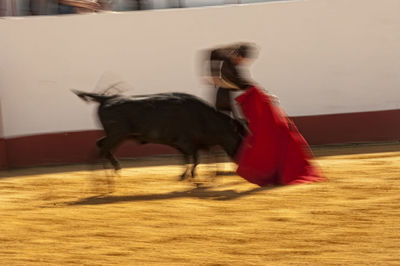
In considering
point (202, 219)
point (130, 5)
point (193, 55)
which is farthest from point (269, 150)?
point (130, 5)

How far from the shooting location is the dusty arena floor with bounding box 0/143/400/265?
606 cm

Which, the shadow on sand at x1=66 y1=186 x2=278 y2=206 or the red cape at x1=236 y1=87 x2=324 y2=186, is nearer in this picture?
the shadow on sand at x1=66 y1=186 x2=278 y2=206

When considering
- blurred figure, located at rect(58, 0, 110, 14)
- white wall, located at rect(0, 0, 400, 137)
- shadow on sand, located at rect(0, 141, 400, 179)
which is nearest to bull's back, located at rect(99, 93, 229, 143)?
shadow on sand, located at rect(0, 141, 400, 179)

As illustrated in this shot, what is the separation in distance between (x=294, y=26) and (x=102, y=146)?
4.16 meters

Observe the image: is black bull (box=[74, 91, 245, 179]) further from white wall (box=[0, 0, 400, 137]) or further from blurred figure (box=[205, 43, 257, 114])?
white wall (box=[0, 0, 400, 137])

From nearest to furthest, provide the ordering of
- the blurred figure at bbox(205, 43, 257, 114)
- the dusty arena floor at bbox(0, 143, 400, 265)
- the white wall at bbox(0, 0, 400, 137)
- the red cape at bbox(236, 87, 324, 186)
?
the dusty arena floor at bbox(0, 143, 400, 265), the red cape at bbox(236, 87, 324, 186), the blurred figure at bbox(205, 43, 257, 114), the white wall at bbox(0, 0, 400, 137)

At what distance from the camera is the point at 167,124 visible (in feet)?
30.8

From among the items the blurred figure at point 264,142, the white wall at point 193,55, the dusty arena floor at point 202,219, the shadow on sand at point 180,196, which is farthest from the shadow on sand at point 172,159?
the shadow on sand at point 180,196

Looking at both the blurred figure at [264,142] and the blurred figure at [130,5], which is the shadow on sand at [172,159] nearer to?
the blurred figure at [264,142]

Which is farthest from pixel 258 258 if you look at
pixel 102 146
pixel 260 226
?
pixel 102 146

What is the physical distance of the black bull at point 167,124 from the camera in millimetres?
9273

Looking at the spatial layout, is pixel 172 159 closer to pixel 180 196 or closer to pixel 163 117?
pixel 163 117

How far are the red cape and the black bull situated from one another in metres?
0.27

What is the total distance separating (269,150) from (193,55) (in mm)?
3382
